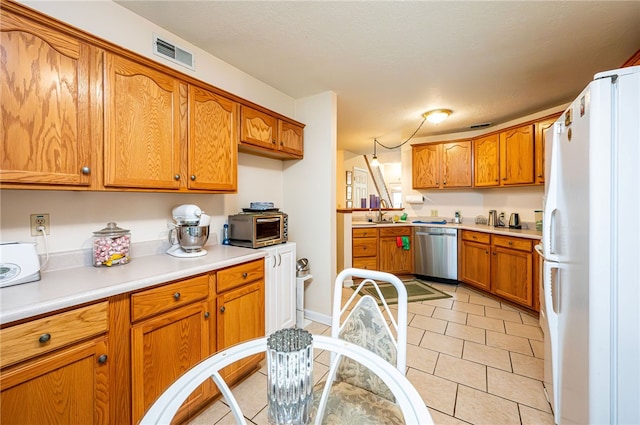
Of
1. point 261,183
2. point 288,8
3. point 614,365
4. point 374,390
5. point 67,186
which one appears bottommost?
point 374,390

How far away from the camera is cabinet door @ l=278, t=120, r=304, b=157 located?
2494 mm

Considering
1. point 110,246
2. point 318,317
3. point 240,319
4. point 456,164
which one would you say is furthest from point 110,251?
point 456,164

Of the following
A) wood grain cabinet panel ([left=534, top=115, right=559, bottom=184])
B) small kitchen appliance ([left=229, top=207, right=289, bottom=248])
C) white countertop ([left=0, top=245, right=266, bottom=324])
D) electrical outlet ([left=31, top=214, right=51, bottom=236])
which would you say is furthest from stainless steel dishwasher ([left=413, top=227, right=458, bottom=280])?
electrical outlet ([left=31, top=214, right=51, bottom=236])

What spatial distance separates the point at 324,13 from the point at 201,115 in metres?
1.05

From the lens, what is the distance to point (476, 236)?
11.8ft

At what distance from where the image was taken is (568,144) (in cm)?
120

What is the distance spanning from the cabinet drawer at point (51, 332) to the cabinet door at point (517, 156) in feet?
13.6

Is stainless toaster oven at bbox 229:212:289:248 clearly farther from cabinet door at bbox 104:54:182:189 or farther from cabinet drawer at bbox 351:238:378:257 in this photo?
cabinet drawer at bbox 351:238:378:257

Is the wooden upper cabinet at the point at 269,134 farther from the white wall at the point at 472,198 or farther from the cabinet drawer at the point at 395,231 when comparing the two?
the white wall at the point at 472,198

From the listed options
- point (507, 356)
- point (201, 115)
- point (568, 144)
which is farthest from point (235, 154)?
point (507, 356)

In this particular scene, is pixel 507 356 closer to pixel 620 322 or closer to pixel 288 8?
pixel 620 322

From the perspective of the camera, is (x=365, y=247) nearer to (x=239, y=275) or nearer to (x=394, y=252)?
(x=394, y=252)

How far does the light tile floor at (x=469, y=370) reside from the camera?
1.55m

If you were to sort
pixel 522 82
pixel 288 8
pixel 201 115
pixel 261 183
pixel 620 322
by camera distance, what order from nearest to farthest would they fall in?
pixel 620 322 → pixel 288 8 → pixel 201 115 → pixel 522 82 → pixel 261 183
